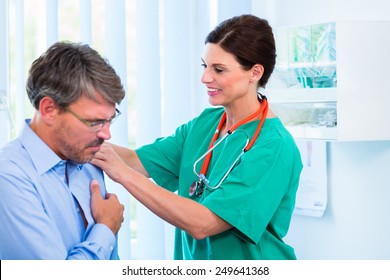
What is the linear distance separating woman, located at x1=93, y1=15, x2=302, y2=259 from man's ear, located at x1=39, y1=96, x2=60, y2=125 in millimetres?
239

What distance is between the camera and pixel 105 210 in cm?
147

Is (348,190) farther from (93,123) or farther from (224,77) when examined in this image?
(93,123)

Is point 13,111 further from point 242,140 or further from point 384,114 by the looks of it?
point 384,114

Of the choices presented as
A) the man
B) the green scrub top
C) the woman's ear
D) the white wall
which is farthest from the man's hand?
the white wall

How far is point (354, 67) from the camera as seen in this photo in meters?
2.18

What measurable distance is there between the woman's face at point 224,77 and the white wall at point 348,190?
2.44 feet

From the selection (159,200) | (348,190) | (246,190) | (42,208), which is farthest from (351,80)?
(42,208)

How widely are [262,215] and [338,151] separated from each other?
898 millimetres

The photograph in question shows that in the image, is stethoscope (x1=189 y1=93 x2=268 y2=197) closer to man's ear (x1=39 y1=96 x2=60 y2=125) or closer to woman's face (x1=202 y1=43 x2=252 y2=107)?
woman's face (x1=202 y1=43 x2=252 y2=107)

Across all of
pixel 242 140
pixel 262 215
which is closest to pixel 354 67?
pixel 242 140

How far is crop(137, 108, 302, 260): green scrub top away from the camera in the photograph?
5.44 ft

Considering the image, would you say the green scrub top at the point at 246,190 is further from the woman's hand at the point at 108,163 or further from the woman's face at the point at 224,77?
the woman's hand at the point at 108,163

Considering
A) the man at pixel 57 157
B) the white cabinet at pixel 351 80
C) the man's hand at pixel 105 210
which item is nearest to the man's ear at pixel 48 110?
the man at pixel 57 157

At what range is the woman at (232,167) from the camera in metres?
1.64
